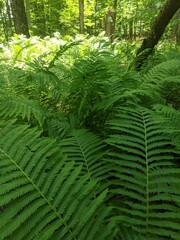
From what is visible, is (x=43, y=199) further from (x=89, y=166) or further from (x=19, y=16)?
(x=19, y=16)

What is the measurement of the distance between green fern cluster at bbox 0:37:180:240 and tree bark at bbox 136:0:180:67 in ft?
3.35

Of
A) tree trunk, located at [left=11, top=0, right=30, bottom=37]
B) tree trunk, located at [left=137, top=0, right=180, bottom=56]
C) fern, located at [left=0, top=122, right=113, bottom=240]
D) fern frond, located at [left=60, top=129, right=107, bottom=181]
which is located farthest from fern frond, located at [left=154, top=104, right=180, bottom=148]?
tree trunk, located at [left=11, top=0, right=30, bottom=37]

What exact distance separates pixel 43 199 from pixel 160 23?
3.54 meters

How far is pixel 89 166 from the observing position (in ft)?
5.63

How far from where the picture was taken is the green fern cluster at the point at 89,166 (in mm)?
1153

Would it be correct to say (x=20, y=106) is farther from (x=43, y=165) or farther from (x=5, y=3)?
(x=5, y=3)

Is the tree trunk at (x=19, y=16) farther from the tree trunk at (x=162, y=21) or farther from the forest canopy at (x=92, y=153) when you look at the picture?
the tree trunk at (x=162, y=21)

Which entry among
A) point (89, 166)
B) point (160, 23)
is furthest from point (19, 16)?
point (89, 166)

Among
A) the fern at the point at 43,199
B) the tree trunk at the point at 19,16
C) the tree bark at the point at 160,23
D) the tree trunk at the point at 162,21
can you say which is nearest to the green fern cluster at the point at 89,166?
the fern at the point at 43,199

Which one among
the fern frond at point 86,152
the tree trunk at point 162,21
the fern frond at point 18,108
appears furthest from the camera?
→ the tree trunk at point 162,21

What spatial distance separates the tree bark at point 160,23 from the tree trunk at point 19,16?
4.19 m

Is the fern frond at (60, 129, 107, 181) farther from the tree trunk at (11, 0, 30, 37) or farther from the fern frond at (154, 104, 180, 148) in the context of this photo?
the tree trunk at (11, 0, 30, 37)

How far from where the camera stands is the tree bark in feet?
11.8

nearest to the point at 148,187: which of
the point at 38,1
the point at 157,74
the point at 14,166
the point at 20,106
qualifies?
the point at 14,166
